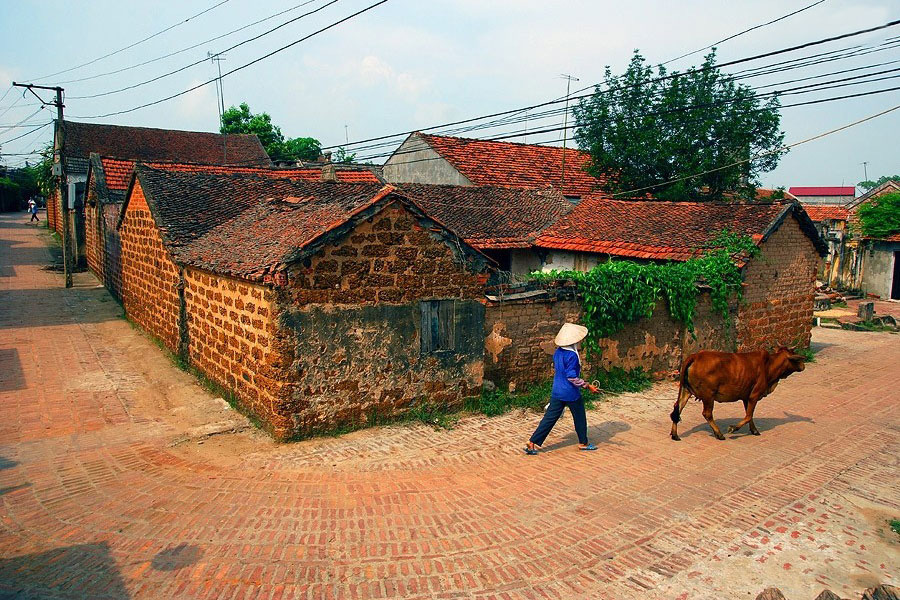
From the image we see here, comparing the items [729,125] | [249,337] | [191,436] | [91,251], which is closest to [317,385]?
Answer: [249,337]

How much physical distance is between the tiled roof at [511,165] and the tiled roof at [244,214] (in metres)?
9.15

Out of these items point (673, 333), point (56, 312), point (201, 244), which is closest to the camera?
point (201, 244)

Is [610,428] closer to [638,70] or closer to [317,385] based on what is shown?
[317,385]

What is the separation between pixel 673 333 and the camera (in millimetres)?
12594

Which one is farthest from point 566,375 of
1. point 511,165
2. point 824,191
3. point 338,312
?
point 824,191

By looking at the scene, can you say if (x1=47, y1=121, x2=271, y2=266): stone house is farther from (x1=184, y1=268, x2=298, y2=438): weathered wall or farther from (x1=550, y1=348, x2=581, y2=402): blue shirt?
(x1=550, y1=348, x2=581, y2=402): blue shirt

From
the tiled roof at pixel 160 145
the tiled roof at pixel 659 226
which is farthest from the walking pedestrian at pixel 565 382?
the tiled roof at pixel 160 145

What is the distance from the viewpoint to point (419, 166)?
2812 cm

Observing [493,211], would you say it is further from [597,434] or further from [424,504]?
[424,504]

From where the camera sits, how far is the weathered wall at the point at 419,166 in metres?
26.0

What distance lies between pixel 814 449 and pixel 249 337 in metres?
8.45

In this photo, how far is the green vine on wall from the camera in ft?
36.5

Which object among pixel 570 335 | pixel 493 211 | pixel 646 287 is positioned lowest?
pixel 570 335

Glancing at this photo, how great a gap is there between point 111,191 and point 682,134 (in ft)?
68.2
